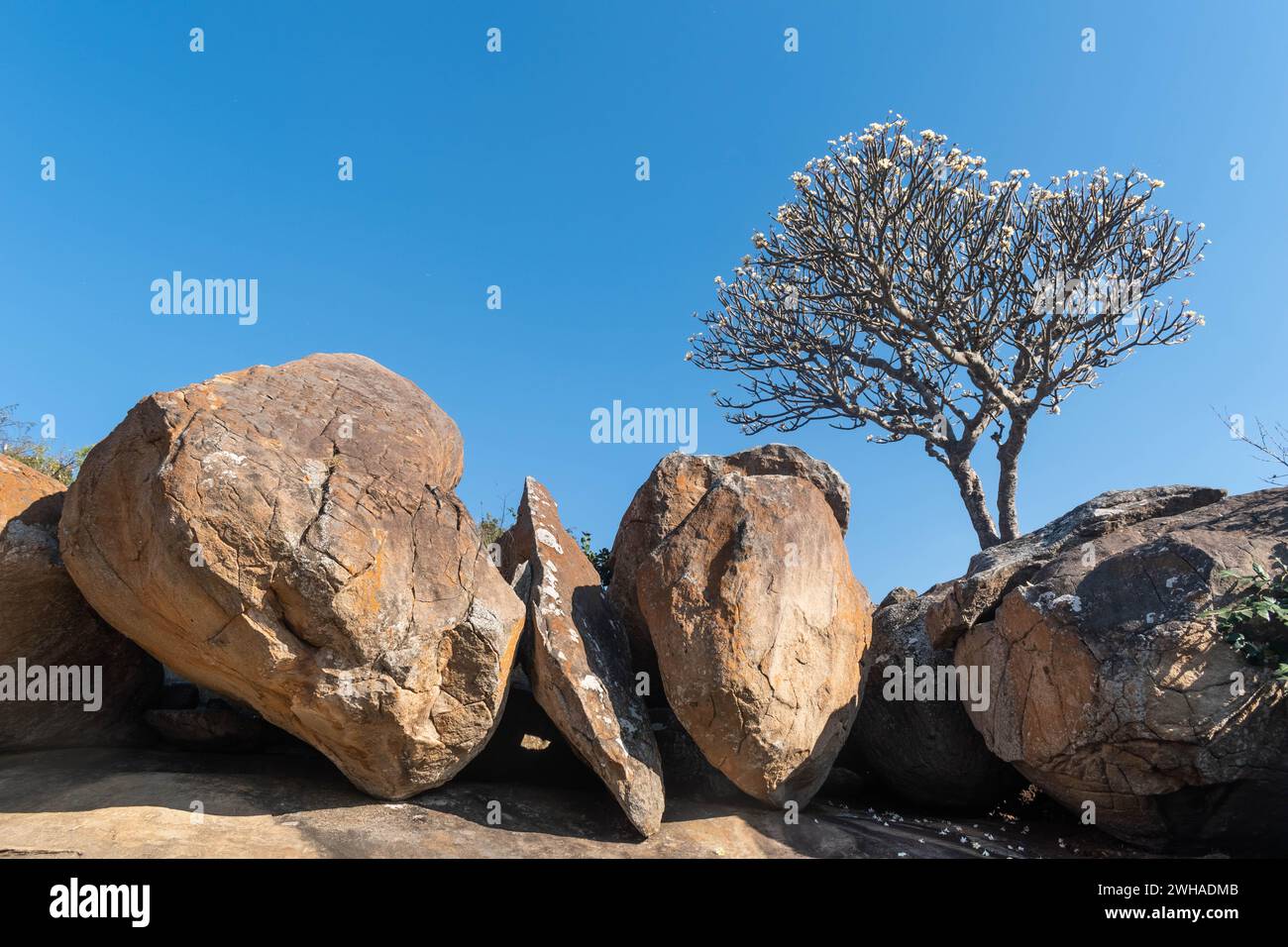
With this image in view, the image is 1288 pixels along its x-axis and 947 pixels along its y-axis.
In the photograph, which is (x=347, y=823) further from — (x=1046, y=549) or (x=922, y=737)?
(x=1046, y=549)

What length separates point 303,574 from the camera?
4.82m

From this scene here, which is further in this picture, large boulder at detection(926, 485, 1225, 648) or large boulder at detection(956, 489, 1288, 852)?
large boulder at detection(926, 485, 1225, 648)

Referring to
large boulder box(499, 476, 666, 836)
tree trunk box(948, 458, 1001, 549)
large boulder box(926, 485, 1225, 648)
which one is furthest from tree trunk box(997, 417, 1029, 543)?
large boulder box(499, 476, 666, 836)

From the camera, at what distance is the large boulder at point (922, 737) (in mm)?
7055

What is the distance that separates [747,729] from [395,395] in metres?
3.57

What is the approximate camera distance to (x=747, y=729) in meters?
5.59

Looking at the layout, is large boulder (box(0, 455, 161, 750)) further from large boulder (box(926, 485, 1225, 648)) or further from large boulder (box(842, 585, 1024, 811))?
large boulder (box(926, 485, 1225, 648))

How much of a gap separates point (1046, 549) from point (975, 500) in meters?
8.25

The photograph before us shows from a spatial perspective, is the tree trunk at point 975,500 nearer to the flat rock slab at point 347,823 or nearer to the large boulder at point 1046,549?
the large boulder at point 1046,549

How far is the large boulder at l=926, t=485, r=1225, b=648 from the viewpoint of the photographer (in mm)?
6816

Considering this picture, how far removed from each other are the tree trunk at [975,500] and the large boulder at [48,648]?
1268 cm

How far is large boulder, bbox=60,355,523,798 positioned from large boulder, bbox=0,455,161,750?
0.69m
